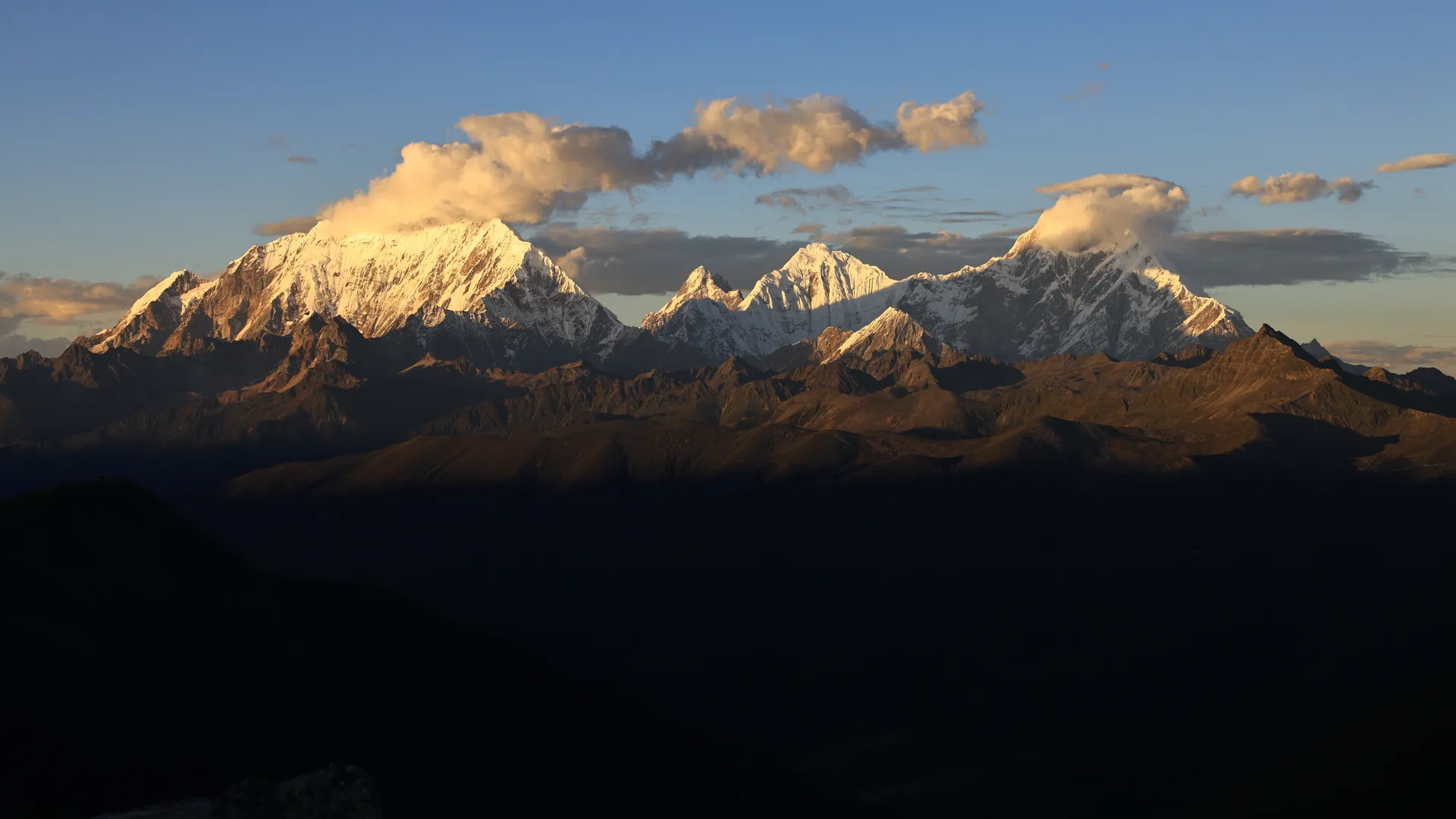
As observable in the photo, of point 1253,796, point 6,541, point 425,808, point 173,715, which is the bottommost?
point 425,808

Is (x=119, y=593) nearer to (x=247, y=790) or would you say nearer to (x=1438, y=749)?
(x=247, y=790)

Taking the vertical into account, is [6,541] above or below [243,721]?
above

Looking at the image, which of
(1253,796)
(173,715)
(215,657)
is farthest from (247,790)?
(215,657)

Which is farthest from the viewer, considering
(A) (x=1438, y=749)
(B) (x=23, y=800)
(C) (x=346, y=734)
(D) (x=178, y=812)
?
(C) (x=346, y=734)

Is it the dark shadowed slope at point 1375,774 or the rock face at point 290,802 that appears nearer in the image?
the dark shadowed slope at point 1375,774

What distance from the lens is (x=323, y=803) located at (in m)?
54.8

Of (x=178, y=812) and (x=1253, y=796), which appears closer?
(x=1253, y=796)

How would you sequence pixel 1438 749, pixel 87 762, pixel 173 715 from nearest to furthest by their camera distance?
pixel 1438 749 < pixel 87 762 < pixel 173 715

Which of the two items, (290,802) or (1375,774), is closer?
(1375,774)

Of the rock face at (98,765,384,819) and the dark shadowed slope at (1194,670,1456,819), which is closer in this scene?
the dark shadowed slope at (1194,670,1456,819)

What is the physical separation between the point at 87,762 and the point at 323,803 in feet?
385

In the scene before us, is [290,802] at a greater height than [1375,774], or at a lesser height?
lesser

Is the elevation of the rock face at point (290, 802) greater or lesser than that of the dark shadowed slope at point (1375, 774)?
lesser

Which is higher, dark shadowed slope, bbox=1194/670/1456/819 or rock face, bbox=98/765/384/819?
dark shadowed slope, bbox=1194/670/1456/819
